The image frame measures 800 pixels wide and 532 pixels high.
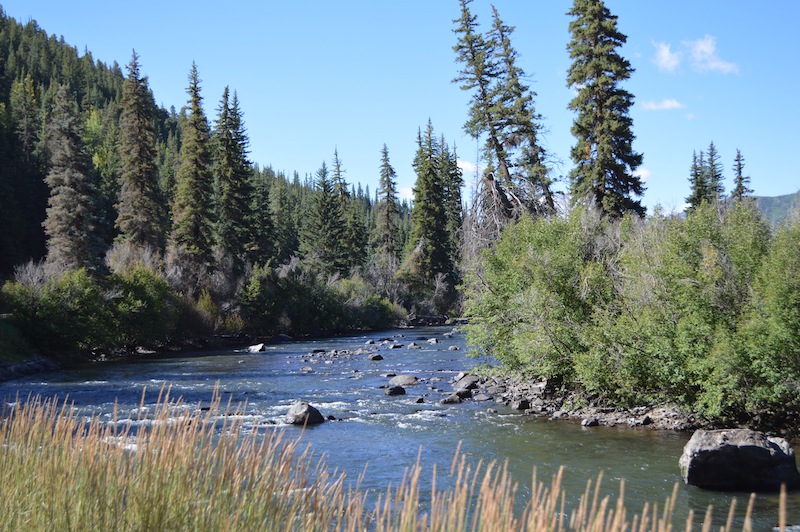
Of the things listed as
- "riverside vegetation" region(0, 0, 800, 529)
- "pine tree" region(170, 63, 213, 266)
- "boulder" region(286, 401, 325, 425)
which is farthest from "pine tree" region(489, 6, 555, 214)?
"pine tree" region(170, 63, 213, 266)

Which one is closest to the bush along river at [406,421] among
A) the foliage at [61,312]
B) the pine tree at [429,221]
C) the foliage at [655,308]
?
the foliage at [655,308]

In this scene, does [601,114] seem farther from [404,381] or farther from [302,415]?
[302,415]

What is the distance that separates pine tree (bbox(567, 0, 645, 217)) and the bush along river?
34.4 feet

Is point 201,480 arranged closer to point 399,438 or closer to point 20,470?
point 20,470

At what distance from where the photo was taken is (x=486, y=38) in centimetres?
3039

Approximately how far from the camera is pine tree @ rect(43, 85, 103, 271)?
38.9 metres

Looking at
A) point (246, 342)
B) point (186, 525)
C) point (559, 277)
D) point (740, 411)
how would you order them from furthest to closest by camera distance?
point (246, 342), point (559, 277), point (740, 411), point (186, 525)

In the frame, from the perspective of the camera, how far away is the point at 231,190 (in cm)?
5572

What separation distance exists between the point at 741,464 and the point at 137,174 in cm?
4987

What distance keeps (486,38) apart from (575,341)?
1707 centimetres

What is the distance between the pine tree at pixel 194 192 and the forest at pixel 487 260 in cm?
17

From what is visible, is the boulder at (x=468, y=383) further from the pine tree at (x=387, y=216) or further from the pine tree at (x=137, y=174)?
the pine tree at (x=387, y=216)

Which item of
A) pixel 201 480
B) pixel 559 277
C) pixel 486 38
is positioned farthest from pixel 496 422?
pixel 486 38

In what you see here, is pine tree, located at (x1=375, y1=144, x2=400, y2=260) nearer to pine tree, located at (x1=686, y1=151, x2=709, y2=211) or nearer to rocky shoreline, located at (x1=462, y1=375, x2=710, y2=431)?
pine tree, located at (x1=686, y1=151, x2=709, y2=211)
